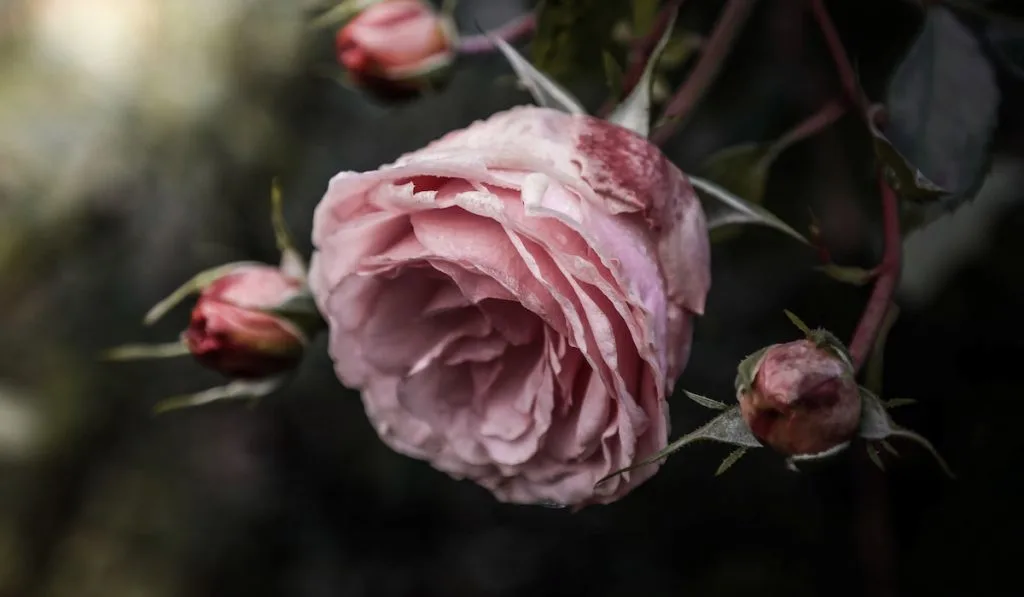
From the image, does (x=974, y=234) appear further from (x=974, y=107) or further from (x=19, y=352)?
(x=19, y=352)

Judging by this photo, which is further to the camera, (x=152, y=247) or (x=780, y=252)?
(x=152, y=247)

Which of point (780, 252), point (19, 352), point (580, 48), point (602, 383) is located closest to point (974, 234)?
point (780, 252)

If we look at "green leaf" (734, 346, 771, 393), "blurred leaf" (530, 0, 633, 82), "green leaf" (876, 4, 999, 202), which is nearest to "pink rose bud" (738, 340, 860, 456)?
"green leaf" (734, 346, 771, 393)

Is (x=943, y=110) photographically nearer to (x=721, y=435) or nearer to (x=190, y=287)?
(x=721, y=435)

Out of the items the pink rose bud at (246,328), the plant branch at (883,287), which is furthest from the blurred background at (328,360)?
the pink rose bud at (246,328)

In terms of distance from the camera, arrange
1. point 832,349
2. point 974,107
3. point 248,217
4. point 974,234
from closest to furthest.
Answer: point 832,349 → point 974,107 → point 974,234 → point 248,217
